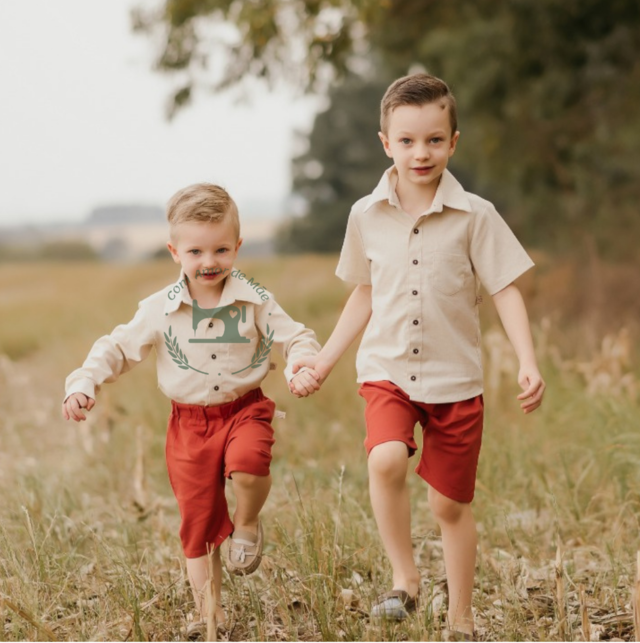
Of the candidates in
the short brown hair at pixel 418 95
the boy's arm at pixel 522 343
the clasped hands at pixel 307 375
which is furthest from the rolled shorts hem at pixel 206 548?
the short brown hair at pixel 418 95

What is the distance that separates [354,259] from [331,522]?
3.62 feet

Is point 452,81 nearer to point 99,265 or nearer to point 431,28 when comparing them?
point 431,28

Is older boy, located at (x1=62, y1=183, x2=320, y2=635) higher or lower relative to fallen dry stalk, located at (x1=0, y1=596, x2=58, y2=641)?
Result: higher

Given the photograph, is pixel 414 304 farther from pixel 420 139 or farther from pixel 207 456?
pixel 207 456

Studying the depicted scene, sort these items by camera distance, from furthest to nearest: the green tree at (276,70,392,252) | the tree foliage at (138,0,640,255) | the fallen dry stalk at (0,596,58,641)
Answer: the green tree at (276,70,392,252) → the tree foliage at (138,0,640,255) → the fallen dry stalk at (0,596,58,641)

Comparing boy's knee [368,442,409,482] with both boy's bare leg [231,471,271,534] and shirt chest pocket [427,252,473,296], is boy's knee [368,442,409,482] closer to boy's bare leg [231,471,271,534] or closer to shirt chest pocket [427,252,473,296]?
boy's bare leg [231,471,271,534]

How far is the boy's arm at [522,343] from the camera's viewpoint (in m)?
3.14

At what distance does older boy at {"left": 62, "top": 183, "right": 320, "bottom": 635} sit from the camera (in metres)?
3.33

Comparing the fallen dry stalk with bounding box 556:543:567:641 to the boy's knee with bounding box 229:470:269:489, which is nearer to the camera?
the fallen dry stalk with bounding box 556:543:567:641

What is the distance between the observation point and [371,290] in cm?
350

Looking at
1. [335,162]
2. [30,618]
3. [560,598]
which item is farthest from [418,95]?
[335,162]

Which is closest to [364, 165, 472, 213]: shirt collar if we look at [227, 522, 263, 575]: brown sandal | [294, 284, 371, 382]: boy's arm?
[294, 284, 371, 382]: boy's arm

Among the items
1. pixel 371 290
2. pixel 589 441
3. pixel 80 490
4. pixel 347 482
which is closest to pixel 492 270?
pixel 371 290

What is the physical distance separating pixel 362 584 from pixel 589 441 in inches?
91.5
